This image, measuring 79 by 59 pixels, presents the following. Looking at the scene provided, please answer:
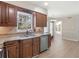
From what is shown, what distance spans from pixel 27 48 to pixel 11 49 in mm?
860

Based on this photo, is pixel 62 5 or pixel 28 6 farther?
pixel 62 5

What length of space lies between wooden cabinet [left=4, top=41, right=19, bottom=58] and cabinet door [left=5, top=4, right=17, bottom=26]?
0.91m

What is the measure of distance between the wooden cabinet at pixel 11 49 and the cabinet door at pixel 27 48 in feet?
1.12

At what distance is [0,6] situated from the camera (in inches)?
142

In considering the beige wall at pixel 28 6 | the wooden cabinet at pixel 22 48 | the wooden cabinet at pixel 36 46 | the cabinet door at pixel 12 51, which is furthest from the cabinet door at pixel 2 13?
the wooden cabinet at pixel 36 46

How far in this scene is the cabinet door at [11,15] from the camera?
3.91m

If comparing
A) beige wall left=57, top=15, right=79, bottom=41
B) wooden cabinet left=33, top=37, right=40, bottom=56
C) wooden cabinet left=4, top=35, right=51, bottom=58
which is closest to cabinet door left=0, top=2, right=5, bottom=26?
wooden cabinet left=4, top=35, right=51, bottom=58

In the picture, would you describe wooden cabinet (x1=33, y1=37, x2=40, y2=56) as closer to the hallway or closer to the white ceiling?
the hallway

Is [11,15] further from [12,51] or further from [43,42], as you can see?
[43,42]

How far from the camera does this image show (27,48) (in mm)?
4148

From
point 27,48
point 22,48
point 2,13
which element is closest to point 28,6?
point 2,13

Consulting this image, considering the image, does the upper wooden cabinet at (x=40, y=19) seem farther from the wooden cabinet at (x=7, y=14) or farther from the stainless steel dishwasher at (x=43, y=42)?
the wooden cabinet at (x=7, y=14)

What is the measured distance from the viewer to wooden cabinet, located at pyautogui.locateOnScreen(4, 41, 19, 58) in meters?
3.23

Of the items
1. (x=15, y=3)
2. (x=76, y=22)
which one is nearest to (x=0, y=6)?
(x=15, y=3)
